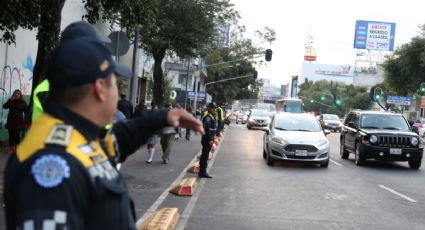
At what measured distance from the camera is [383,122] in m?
18.0

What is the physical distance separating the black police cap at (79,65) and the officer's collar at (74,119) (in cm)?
8

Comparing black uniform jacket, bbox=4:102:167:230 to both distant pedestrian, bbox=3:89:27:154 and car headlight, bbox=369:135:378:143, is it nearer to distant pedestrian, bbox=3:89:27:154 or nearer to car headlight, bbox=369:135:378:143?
distant pedestrian, bbox=3:89:27:154

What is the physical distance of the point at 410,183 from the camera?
13750 millimetres

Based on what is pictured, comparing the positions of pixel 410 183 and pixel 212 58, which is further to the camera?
pixel 212 58

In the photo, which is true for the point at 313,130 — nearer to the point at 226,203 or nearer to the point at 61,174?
the point at 226,203

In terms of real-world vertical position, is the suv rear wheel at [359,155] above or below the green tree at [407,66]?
below

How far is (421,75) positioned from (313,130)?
128 feet

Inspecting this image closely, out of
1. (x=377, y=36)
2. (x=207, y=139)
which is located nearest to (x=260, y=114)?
(x=207, y=139)

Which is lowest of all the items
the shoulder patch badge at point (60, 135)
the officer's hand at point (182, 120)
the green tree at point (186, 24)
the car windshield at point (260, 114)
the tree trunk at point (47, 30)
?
the car windshield at point (260, 114)

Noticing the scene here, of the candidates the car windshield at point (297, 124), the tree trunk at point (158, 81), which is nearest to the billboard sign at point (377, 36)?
the tree trunk at point (158, 81)

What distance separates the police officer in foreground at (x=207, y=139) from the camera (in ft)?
42.5

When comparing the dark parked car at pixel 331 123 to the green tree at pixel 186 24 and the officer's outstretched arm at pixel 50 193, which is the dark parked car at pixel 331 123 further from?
the officer's outstretched arm at pixel 50 193

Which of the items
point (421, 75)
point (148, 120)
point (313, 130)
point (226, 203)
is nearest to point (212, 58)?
point (421, 75)

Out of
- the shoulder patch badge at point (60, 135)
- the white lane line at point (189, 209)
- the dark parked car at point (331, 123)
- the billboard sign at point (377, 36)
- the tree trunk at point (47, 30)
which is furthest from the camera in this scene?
the billboard sign at point (377, 36)
